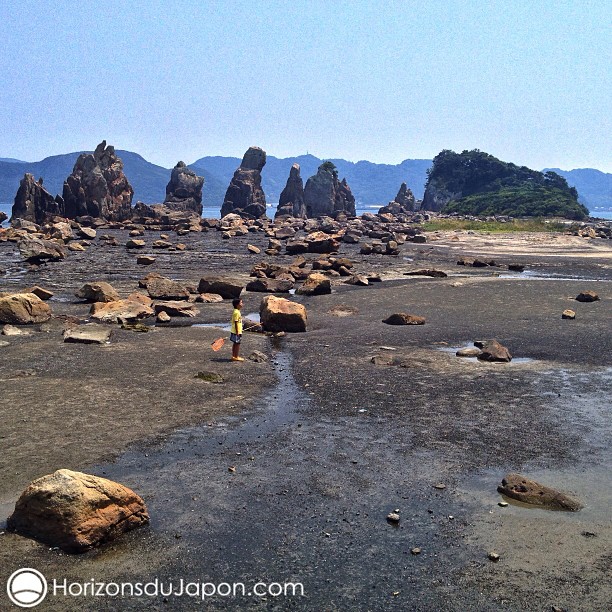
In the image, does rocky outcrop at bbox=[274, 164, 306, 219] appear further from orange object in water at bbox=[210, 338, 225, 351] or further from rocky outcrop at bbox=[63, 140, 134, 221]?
orange object in water at bbox=[210, 338, 225, 351]

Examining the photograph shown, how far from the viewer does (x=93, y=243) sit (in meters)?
69.8

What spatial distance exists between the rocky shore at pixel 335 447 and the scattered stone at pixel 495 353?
0.35 m

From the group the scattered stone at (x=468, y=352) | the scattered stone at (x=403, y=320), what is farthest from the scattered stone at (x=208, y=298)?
the scattered stone at (x=468, y=352)

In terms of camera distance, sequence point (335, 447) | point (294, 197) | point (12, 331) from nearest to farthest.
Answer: point (335, 447) → point (12, 331) → point (294, 197)

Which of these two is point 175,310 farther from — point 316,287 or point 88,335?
point 316,287

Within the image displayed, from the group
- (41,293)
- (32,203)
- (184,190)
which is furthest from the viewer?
(184,190)

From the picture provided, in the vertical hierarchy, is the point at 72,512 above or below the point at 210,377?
above

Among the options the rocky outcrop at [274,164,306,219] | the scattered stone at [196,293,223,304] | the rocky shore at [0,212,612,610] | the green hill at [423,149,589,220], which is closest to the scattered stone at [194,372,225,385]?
the rocky shore at [0,212,612,610]

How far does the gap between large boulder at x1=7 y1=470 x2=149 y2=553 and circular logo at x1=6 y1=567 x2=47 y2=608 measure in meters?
0.64

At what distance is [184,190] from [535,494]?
135 m

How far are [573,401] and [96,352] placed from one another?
12.8 meters

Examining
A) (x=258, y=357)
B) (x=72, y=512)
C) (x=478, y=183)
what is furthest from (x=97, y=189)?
(x=72, y=512)

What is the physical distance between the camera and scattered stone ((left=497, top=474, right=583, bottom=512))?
998cm

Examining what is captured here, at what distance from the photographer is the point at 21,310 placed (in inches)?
939
